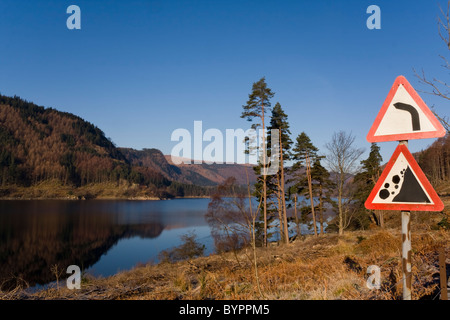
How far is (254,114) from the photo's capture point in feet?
72.2

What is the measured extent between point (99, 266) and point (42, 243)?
→ 13.9 m

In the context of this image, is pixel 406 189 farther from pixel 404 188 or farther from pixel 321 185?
pixel 321 185

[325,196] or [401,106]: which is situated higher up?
[401,106]

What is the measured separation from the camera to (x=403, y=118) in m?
2.76

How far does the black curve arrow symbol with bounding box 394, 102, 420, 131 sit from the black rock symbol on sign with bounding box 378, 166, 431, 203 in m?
0.45

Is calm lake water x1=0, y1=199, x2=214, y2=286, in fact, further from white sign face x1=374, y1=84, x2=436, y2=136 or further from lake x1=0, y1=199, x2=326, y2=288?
white sign face x1=374, y1=84, x2=436, y2=136

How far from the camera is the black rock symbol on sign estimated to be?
2.58 meters

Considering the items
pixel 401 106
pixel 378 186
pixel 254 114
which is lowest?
pixel 378 186

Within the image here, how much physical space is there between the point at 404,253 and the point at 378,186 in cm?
68
